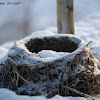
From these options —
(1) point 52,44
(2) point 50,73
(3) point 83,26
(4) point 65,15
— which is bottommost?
(2) point 50,73

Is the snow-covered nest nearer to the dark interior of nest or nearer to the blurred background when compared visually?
the dark interior of nest

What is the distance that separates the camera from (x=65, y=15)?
3.00 m

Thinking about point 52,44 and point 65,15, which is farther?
point 65,15

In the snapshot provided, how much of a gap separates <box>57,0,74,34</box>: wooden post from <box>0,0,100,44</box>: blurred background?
7.20 ft

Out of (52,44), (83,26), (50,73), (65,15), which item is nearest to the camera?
A: (50,73)

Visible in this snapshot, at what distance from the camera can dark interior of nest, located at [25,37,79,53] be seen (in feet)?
7.96

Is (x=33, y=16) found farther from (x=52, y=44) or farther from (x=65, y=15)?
(x=52, y=44)

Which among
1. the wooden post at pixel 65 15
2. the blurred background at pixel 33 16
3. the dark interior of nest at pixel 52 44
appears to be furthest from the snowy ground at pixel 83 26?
the wooden post at pixel 65 15

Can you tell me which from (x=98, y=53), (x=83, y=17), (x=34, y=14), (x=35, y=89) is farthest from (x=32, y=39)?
(x=34, y=14)

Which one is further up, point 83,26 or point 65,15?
point 83,26

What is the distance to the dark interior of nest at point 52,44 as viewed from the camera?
2.43m

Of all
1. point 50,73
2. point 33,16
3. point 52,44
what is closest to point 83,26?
point 33,16

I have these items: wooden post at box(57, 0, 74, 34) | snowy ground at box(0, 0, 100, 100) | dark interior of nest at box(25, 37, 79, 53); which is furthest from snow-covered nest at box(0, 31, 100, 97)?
wooden post at box(57, 0, 74, 34)

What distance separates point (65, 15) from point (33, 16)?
3.28 metres
